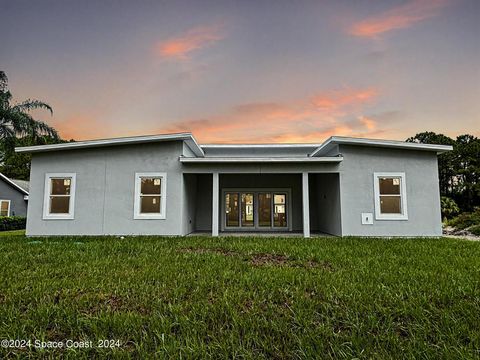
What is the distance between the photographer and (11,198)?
21.6 metres

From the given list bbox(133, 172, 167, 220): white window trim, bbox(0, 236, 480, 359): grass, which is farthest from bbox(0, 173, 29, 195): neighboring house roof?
bbox(0, 236, 480, 359): grass

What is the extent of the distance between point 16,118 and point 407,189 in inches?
754

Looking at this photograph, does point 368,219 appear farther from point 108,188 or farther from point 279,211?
point 108,188

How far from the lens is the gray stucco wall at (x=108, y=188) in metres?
10.1

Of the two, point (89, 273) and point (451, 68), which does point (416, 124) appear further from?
point (89, 273)

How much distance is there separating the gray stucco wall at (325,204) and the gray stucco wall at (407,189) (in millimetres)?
422

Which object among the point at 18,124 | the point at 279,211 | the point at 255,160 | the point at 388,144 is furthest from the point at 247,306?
the point at 18,124

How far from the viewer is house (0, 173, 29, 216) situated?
2100cm

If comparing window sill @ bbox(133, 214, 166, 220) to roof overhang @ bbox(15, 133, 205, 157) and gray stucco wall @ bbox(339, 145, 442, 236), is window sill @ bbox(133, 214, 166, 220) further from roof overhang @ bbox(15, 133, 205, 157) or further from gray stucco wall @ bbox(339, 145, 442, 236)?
gray stucco wall @ bbox(339, 145, 442, 236)

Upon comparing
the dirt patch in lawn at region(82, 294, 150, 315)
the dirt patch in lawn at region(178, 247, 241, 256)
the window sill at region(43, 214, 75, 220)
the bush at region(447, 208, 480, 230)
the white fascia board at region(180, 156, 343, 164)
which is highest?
the white fascia board at region(180, 156, 343, 164)

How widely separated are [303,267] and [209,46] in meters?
10.6

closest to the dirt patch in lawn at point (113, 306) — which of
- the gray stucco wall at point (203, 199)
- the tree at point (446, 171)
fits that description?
the gray stucco wall at point (203, 199)

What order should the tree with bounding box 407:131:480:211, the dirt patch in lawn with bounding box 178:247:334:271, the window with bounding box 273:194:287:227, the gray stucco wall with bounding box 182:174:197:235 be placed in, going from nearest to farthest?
the dirt patch in lawn with bounding box 178:247:334:271 < the gray stucco wall with bounding box 182:174:197:235 < the window with bounding box 273:194:287:227 < the tree with bounding box 407:131:480:211

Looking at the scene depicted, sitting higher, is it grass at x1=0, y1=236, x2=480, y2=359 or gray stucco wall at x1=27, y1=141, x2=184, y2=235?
gray stucco wall at x1=27, y1=141, x2=184, y2=235
